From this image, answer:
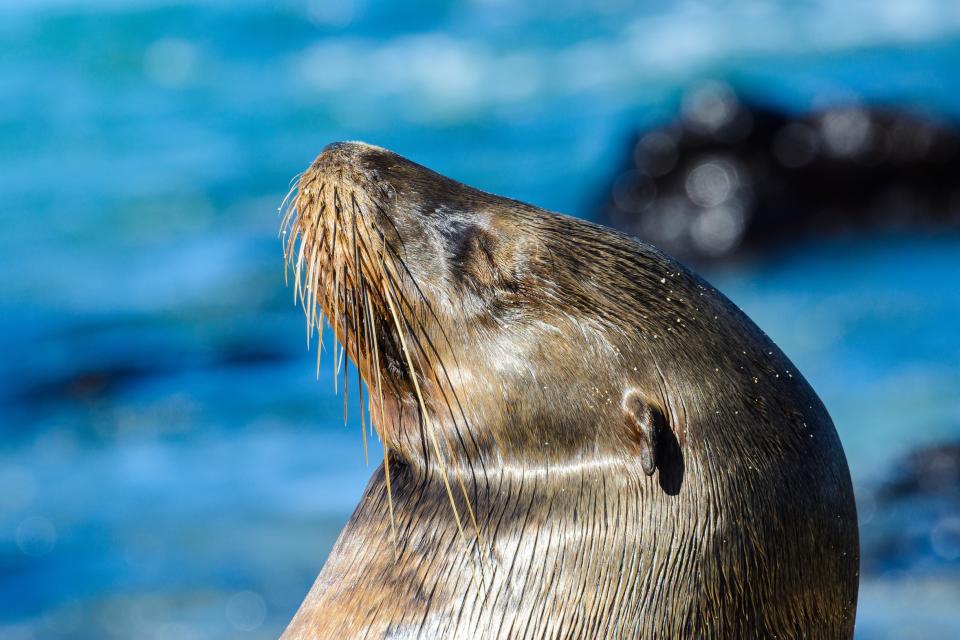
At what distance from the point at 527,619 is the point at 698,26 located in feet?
93.4

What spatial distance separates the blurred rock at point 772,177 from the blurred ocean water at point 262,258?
0.49 metres

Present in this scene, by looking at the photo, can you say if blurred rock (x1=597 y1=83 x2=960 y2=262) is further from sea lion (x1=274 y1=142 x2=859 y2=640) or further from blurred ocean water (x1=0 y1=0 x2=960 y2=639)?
sea lion (x1=274 y1=142 x2=859 y2=640)

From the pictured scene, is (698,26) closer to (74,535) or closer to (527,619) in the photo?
(74,535)

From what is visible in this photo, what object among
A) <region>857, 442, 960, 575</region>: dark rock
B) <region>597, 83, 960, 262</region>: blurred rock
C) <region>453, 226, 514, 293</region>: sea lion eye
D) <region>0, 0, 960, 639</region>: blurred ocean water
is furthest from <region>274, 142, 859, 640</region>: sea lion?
<region>597, 83, 960, 262</region>: blurred rock

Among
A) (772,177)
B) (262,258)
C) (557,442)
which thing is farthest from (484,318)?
(262,258)

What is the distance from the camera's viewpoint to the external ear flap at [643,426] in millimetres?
3328

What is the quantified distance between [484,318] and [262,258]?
13526 mm

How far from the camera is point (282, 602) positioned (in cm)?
874

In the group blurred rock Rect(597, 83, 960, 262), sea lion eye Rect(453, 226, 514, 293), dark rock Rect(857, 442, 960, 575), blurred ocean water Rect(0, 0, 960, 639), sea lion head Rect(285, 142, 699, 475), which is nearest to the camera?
sea lion head Rect(285, 142, 699, 475)

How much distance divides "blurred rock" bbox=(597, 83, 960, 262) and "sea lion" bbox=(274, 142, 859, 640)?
38.8 feet

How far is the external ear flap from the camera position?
333 centimetres

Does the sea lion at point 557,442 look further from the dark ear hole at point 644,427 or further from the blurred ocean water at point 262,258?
the blurred ocean water at point 262,258

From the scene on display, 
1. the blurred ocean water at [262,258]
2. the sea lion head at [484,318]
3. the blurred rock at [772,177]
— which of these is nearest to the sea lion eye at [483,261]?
the sea lion head at [484,318]

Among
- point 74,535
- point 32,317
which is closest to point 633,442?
point 74,535
